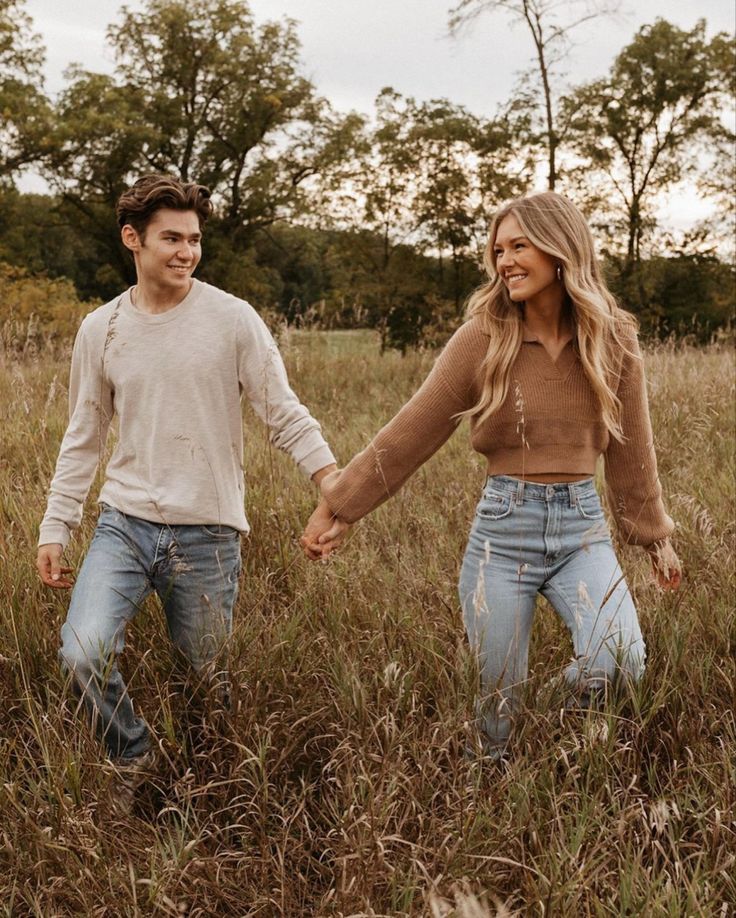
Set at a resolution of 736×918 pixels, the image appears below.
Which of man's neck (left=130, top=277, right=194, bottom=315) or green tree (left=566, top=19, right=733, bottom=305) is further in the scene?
green tree (left=566, top=19, right=733, bottom=305)

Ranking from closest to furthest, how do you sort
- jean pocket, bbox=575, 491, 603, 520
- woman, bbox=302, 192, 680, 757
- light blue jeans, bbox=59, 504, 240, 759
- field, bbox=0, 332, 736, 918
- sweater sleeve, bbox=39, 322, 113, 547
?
field, bbox=0, 332, 736, 918
light blue jeans, bbox=59, 504, 240, 759
woman, bbox=302, 192, 680, 757
jean pocket, bbox=575, 491, 603, 520
sweater sleeve, bbox=39, 322, 113, 547

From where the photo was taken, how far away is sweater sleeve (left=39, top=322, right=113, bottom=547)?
9.40 ft

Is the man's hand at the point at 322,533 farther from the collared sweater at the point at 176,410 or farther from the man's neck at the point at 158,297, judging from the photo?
the man's neck at the point at 158,297

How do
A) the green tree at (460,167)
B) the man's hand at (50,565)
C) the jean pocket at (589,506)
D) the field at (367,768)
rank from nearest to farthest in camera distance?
the field at (367,768) → the jean pocket at (589,506) → the man's hand at (50,565) → the green tree at (460,167)

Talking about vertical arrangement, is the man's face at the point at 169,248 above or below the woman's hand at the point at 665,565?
above

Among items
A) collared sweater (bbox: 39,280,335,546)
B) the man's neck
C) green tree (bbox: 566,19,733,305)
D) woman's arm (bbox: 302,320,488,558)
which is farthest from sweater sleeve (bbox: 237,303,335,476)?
green tree (bbox: 566,19,733,305)

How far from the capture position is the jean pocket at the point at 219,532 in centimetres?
279

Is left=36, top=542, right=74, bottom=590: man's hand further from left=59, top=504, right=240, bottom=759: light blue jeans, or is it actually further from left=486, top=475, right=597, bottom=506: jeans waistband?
left=486, top=475, right=597, bottom=506: jeans waistband

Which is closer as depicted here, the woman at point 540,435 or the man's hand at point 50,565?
the woman at point 540,435

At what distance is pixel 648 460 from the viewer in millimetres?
2871

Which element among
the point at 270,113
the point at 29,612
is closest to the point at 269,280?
the point at 270,113

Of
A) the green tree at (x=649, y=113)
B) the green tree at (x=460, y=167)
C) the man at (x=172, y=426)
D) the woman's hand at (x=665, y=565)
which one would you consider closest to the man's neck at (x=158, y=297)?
the man at (x=172, y=426)

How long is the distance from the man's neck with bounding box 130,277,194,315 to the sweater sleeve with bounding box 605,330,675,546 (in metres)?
1.45

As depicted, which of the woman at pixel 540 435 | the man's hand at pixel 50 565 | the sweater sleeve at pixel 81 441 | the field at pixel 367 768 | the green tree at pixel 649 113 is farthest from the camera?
the green tree at pixel 649 113
